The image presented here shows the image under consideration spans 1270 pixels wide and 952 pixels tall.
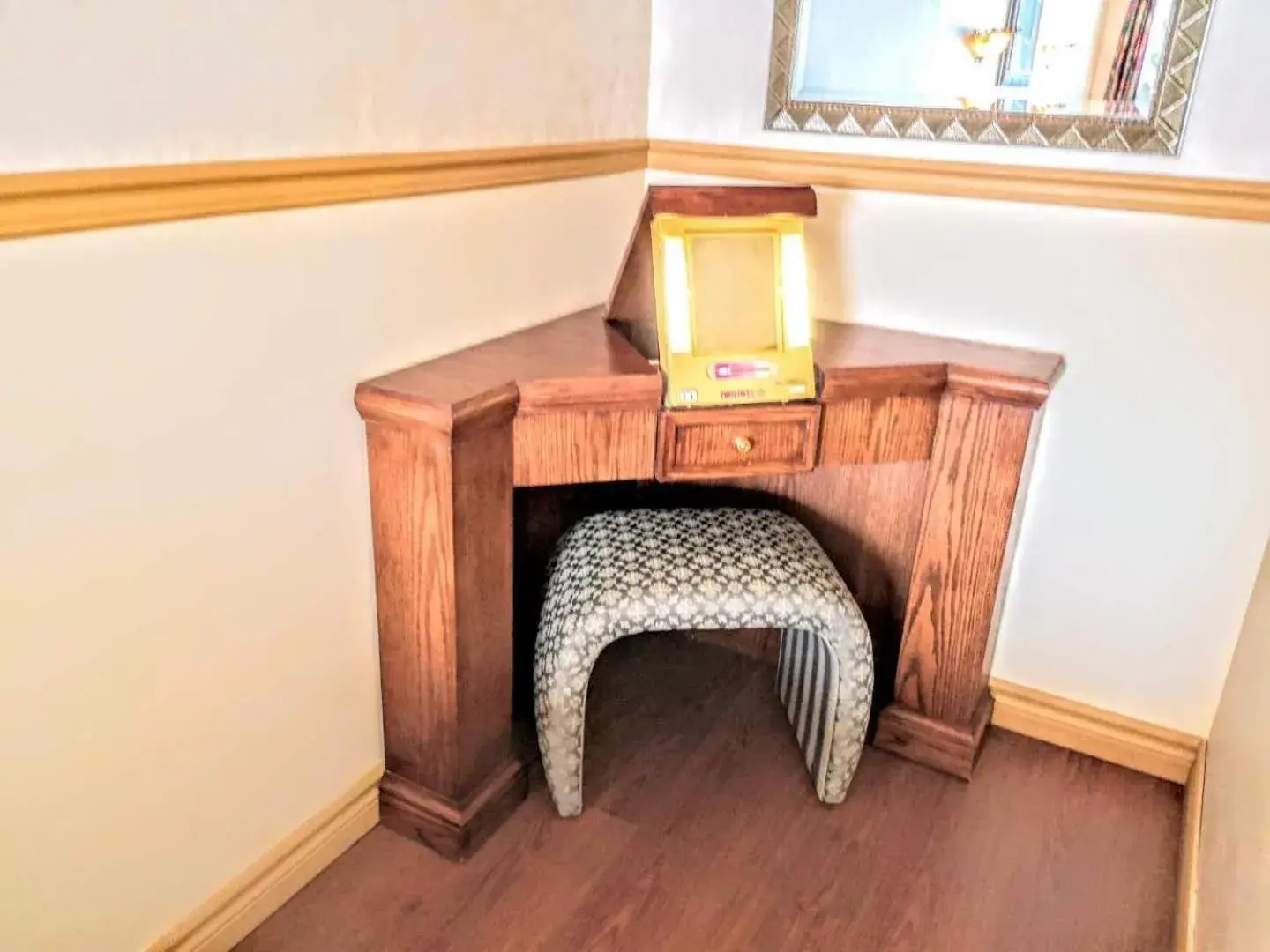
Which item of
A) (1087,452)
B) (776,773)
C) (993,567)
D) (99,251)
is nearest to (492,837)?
(776,773)

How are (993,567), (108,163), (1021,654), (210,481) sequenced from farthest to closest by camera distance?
(1021,654) < (993,567) < (210,481) < (108,163)

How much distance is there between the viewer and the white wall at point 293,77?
92cm

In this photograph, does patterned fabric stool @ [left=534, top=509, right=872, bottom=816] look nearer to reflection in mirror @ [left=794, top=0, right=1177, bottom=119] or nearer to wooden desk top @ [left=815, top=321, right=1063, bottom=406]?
wooden desk top @ [left=815, top=321, right=1063, bottom=406]

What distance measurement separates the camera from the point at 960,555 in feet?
5.45

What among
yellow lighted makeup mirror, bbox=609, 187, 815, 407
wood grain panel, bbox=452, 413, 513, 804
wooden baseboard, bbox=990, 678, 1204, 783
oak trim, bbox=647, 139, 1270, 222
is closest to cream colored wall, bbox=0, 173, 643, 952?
wood grain panel, bbox=452, 413, 513, 804

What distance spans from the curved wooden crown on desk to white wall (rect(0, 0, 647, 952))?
76 mm

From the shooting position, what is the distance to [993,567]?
1.65m

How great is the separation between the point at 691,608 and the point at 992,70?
Result: 0.96 m

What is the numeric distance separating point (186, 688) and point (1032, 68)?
149 cm

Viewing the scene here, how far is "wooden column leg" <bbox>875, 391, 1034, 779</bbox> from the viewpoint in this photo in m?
1.59

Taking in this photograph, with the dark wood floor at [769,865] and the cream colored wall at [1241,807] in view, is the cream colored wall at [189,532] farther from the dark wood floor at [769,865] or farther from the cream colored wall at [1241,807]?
the cream colored wall at [1241,807]

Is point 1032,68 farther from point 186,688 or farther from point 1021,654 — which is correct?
point 186,688

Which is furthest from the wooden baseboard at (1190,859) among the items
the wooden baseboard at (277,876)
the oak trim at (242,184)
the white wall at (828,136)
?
the oak trim at (242,184)

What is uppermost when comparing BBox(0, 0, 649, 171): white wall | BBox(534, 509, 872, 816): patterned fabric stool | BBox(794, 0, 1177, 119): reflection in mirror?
BBox(794, 0, 1177, 119): reflection in mirror
